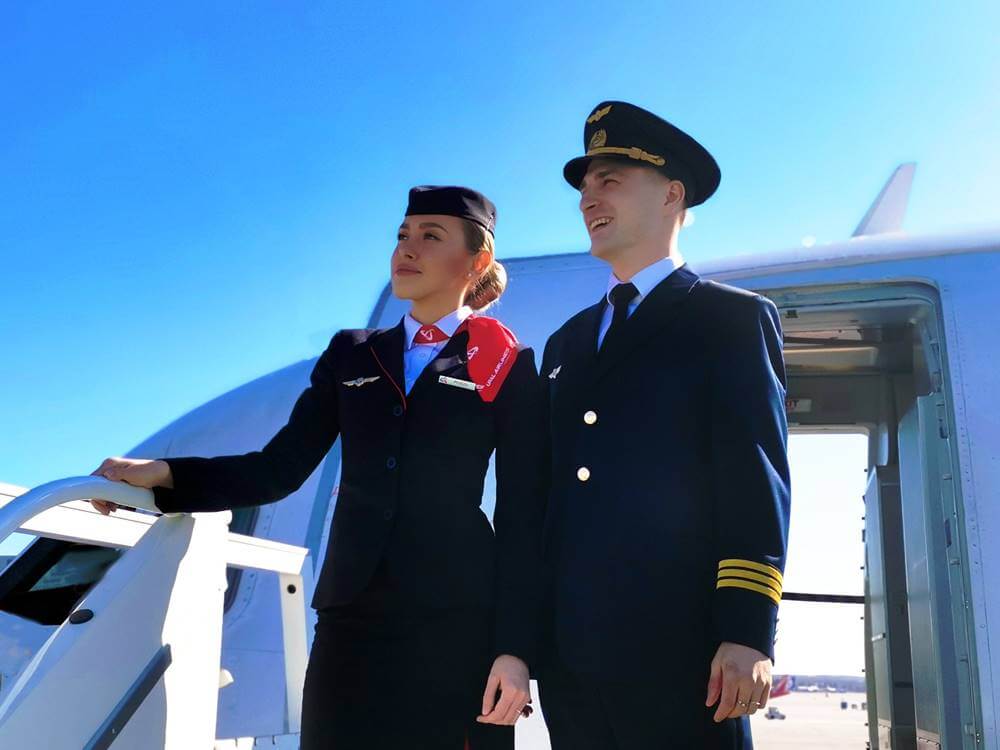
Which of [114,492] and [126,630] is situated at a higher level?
[114,492]

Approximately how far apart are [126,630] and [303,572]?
114cm

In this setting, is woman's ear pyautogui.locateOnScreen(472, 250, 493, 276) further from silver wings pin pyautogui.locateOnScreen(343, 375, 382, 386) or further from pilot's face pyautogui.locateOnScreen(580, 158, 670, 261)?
silver wings pin pyautogui.locateOnScreen(343, 375, 382, 386)

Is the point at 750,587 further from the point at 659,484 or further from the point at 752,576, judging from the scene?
the point at 659,484

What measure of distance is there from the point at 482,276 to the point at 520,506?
0.65 meters

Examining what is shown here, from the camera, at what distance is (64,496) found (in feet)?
5.78

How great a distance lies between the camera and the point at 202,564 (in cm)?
226

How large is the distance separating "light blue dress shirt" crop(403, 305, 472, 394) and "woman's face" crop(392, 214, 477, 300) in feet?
0.23

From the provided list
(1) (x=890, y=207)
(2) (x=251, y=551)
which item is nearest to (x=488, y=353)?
(2) (x=251, y=551)

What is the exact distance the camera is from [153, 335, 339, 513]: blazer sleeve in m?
2.04

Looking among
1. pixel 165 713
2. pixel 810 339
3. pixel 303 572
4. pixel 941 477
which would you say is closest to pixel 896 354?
pixel 810 339

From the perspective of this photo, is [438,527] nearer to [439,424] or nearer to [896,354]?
[439,424]

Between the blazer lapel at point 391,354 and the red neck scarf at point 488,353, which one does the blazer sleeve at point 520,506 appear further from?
the blazer lapel at point 391,354

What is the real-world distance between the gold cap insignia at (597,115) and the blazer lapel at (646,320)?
47cm

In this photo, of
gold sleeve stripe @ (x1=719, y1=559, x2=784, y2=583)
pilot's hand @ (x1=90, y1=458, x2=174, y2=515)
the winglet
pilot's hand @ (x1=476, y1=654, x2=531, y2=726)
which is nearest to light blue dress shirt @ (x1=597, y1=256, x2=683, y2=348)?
gold sleeve stripe @ (x1=719, y1=559, x2=784, y2=583)
